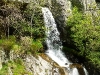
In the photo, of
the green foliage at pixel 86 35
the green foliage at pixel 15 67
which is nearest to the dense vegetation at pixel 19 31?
the green foliage at pixel 15 67

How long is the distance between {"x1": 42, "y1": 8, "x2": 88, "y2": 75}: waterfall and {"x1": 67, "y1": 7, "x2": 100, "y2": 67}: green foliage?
181 cm

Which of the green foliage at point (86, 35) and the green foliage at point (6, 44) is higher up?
the green foliage at point (6, 44)

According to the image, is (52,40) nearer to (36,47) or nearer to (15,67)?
(36,47)

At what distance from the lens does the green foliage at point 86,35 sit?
104ft

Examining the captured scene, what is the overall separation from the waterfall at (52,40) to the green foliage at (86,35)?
5.95 feet

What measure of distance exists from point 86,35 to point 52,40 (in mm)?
Answer: 4039

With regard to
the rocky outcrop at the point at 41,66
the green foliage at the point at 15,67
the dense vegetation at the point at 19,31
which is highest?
the dense vegetation at the point at 19,31

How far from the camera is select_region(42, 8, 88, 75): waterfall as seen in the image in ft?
105

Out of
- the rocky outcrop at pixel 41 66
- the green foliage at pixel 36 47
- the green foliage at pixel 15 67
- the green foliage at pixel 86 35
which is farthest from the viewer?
the green foliage at pixel 86 35

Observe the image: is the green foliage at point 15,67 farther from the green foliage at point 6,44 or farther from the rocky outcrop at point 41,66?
the green foliage at point 6,44

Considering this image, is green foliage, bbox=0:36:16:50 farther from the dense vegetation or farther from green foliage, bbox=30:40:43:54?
green foliage, bbox=30:40:43:54

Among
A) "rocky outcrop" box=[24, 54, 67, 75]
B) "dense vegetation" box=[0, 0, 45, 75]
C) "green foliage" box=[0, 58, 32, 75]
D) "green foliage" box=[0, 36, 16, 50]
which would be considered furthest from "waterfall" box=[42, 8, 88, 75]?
"green foliage" box=[0, 36, 16, 50]

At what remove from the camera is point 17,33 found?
29.9 m

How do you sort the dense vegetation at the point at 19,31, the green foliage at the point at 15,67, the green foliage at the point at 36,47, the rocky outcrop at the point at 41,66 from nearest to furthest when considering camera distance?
the green foliage at the point at 15,67
the dense vegetation at the point at 19,31
the rocky outcrop at the point at 41,66
the green foliage at the point at 36,47
